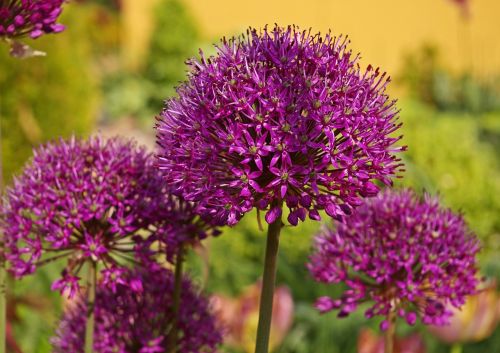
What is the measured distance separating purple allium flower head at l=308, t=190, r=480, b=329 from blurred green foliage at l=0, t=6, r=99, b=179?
6233mm

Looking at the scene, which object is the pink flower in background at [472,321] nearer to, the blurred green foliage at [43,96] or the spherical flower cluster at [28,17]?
the spherical flower cluster at [28,17]

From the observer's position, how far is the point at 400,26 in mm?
12727

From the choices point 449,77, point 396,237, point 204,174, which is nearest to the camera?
point 204,174

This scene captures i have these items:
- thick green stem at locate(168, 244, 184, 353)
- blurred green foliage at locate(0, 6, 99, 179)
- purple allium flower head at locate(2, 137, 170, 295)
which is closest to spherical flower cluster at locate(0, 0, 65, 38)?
purple allium flower head at locate(2, 137, 170, 295)

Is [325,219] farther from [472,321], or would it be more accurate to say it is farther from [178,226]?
[178,226]

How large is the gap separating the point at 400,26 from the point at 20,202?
11.2 metres

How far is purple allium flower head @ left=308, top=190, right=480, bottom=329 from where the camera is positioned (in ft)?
6.89

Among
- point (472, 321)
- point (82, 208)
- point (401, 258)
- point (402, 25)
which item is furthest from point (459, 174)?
point (402, 25)

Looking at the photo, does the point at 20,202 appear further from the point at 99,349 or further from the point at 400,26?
the point at 400,26

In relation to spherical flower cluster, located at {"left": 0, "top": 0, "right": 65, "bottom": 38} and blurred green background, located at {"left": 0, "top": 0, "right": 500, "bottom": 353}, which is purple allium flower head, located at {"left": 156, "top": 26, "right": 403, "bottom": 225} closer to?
spherical flower cluster, located at {"left": 0, "top": 0, "right": 65, "bottom": 38}

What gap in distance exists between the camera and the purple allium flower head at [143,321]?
218cm

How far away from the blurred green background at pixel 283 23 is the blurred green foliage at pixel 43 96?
0.01 m

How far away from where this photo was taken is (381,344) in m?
2.86

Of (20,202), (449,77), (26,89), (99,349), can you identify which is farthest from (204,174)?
(449,77)
